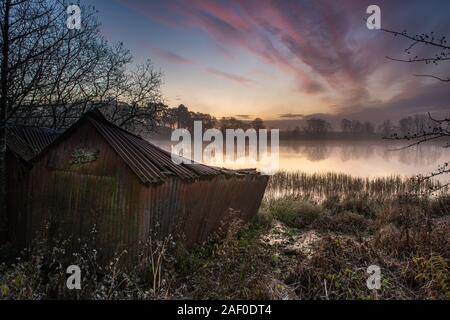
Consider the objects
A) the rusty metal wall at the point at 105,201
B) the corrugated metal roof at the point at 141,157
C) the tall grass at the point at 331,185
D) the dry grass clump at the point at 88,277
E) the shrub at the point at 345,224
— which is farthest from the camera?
the tall grass at the point at 331,185

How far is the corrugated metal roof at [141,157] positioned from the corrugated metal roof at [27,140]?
3064mm

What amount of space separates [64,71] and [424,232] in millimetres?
14541

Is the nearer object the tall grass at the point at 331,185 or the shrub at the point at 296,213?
the shrub at the point at 296,213

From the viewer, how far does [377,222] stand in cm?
1173

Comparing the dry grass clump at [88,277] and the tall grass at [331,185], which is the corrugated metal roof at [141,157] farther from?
the tall grass at [331,185]

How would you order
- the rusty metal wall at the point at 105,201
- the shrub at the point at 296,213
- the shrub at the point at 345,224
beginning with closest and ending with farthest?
1. the rusty metal wall at the point at 105,201
2. the shrub at the point at 345,224
3. the shrub at the point at 296,213

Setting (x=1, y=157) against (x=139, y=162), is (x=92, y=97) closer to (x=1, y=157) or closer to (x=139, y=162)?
(x=1, y=157)

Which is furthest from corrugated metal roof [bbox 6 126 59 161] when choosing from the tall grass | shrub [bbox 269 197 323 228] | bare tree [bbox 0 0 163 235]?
the tall grass

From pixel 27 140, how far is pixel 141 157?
570 centimetres

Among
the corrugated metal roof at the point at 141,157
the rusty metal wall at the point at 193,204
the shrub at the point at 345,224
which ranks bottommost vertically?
the shrub at the point at 345,224

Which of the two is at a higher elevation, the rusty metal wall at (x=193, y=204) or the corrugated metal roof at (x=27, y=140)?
the corrugated metal roof at (x=27, y=140)

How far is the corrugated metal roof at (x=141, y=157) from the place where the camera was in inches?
289

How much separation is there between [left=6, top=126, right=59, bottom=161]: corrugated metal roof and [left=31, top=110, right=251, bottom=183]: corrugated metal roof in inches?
121

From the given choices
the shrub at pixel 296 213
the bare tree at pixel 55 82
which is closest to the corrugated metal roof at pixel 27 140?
the bare tree at pixel 55 82
